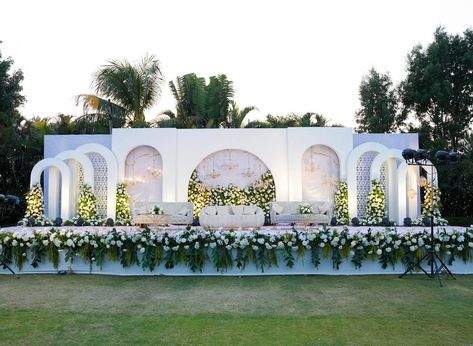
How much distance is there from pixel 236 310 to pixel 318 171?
10.1 meters

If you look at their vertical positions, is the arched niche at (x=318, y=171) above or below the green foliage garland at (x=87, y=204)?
above

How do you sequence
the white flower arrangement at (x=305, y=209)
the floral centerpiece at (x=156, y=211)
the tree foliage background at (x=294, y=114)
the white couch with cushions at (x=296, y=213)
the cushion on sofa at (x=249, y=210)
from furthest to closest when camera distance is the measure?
the tree foliage background at (x=294, y=114) → the white flower arrangement at (x=305, y=209) → the floral centerpiece at (x=156, y=211) → the white couch with cushions at (x=296, y=213) → the cushion on sofa at (x=249, y=210)

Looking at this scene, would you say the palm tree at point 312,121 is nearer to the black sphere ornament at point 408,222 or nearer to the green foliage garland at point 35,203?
the black sphere ornament at point 408,222

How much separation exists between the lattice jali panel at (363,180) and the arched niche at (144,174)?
630 cm

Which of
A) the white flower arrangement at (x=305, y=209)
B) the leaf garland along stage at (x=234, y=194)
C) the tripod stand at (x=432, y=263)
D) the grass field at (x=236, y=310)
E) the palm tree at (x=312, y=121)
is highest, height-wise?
the palm tree at (x=312, y=121)

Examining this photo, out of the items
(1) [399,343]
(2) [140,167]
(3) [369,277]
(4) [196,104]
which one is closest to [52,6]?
(2) [140,167]

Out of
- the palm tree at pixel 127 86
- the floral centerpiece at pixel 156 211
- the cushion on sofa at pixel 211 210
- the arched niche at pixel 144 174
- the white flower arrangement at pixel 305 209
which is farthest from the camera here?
the palm tree at pixel 127 86

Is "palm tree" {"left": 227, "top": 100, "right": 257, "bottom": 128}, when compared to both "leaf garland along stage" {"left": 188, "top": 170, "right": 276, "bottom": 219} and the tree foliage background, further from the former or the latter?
"leaf garland along stage" {"left": 188, "top": 170, "right": 276, "bottom": 219}

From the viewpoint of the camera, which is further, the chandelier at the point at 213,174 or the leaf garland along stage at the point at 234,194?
the chandelier at the point at 213,174

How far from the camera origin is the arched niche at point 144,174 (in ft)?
48.7

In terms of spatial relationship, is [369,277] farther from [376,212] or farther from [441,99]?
[441,99]

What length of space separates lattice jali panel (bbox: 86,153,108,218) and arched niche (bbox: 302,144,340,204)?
634 centimetres

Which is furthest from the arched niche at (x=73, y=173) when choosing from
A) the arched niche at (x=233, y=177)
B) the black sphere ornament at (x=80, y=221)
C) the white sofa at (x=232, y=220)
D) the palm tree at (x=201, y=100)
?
the palm tree at (x=201, y=100)

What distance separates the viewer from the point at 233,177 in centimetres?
1495
